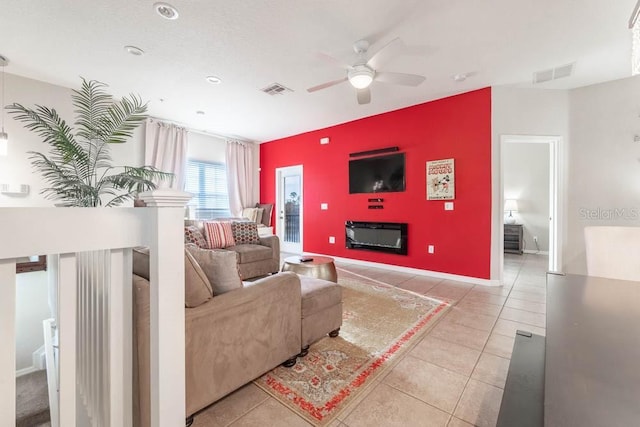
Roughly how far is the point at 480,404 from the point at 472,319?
1226 millimetres

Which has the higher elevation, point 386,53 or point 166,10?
point 166,10

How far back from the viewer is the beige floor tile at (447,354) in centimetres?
177

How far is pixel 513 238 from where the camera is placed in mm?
5836

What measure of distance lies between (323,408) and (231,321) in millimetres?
679

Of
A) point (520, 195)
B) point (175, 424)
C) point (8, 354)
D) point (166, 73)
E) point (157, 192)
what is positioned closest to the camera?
point (8, 354)

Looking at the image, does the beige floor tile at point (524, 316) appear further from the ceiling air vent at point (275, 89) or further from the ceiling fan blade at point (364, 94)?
the ceiling air vent at point (275, 89)

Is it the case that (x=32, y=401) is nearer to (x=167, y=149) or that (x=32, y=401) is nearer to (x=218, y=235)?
(x=218, y=235)

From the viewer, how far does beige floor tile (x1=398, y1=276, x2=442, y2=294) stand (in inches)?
134

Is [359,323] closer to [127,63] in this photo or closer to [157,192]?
[157,192]

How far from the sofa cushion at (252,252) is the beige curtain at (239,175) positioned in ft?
7.41

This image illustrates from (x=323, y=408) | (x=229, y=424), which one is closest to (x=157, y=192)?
(x=229, y=424)

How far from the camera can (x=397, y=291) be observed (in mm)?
3318

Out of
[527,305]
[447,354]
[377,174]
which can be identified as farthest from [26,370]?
[527,305]

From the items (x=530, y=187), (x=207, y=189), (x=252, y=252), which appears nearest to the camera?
(x=252, y=252)
